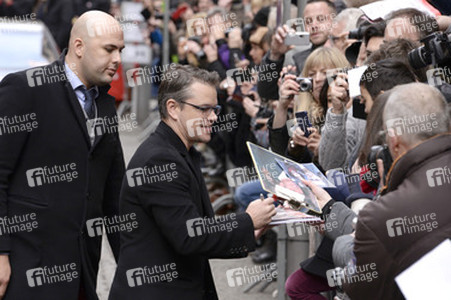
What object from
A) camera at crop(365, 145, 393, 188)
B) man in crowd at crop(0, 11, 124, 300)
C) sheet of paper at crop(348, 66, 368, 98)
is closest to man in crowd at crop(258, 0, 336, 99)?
sheet of paper at crop(348, 66, 368, 98)

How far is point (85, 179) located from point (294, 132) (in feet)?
5.21

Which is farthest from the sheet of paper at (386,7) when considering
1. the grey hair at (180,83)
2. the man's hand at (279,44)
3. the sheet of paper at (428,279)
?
the sheet of paper at (428,279)

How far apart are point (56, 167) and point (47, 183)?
0.12 m

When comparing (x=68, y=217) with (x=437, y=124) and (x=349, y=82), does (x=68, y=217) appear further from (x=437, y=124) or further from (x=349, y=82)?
(x=437, y=124)

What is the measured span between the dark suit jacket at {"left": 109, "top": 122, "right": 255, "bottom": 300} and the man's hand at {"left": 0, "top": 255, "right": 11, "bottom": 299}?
0.68 metres

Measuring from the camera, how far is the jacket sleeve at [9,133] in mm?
4727

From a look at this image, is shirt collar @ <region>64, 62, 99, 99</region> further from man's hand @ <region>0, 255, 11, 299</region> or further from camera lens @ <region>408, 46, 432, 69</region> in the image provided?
camera lens @ <region>408, 46, 432, 69</region>

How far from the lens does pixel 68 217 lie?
16.1 ft

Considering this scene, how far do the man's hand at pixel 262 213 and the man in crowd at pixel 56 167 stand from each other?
45.5 inches

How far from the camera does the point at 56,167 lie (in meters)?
4.85

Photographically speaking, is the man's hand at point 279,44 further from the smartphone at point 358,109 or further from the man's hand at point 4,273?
the man's hand at point 4,273

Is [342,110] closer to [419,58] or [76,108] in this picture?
[419,58]

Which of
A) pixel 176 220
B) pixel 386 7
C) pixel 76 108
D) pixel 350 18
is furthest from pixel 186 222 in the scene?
pixel 350 18

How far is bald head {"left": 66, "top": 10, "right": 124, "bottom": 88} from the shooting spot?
4.96 meters
